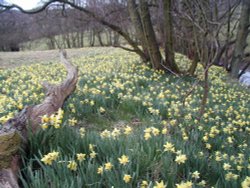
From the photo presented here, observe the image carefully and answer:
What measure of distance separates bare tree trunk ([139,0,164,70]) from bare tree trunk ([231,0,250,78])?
374cm

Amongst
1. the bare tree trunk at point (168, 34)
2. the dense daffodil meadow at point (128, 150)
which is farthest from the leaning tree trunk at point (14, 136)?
the bare tree trunk at point (168, 34)

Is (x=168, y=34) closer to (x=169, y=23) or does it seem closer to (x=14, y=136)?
(x=169, y=23)

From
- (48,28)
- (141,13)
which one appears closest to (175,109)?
(141,13)

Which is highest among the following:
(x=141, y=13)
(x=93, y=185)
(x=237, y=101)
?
(x=141, y=13)

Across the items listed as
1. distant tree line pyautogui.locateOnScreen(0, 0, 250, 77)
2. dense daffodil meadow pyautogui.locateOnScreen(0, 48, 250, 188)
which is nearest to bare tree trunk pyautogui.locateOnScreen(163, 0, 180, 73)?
distant tree line pyautogui.locateOnScreen(0, 0, 250, 77)

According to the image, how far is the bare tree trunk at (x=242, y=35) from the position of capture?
10312mm

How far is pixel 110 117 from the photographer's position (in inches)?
178

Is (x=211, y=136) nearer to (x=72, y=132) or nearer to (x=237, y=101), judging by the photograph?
(x=72, y=132)

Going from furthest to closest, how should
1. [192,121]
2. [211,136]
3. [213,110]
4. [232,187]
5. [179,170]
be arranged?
[213,110] < [192,121] < [211,136] < [179,170] < [232,187]

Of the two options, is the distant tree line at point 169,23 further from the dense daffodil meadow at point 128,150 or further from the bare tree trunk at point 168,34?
the dense daffodil meadow at point 128,150

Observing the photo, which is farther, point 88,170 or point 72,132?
point 72,132

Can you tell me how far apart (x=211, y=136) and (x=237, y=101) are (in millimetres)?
3068

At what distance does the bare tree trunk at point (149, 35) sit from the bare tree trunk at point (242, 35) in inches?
147

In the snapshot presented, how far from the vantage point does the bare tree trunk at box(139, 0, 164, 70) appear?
8320 millimetres
